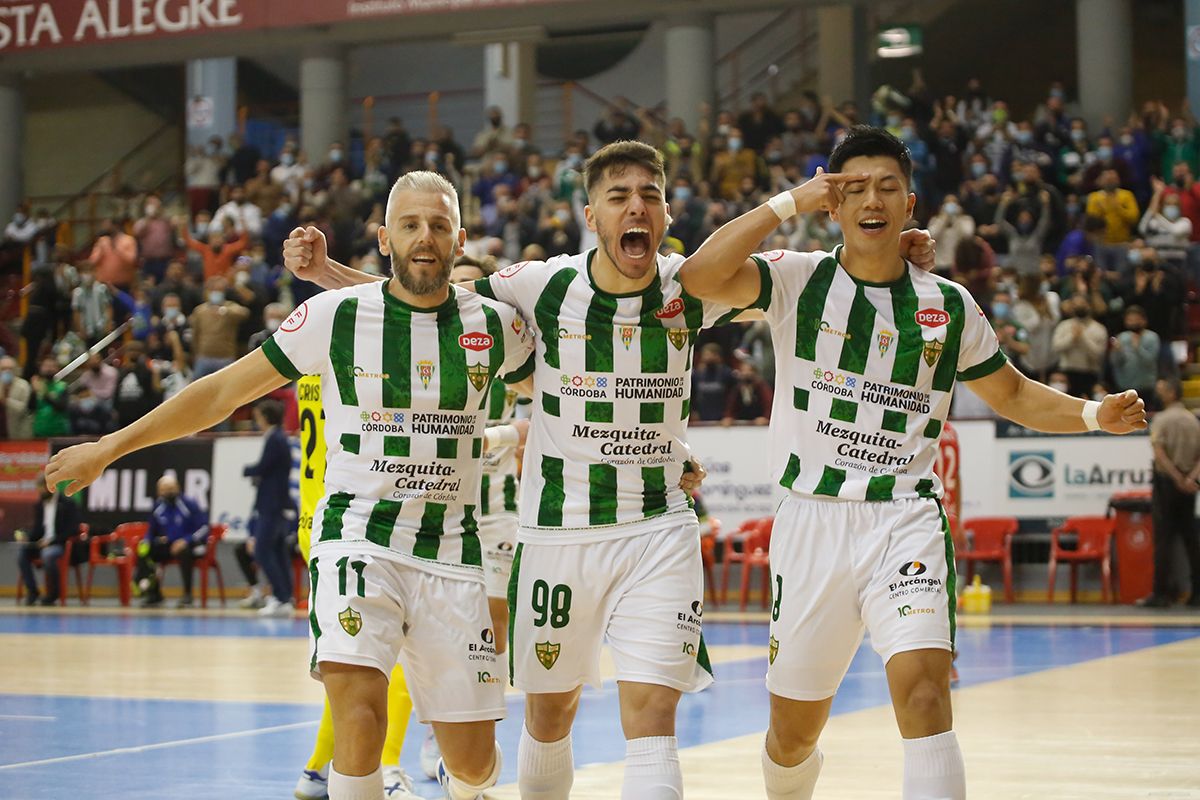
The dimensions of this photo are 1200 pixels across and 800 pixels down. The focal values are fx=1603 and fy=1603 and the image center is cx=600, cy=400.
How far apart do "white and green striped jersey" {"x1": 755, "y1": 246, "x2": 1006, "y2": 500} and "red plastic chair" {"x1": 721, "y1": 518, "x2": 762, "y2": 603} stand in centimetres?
1262

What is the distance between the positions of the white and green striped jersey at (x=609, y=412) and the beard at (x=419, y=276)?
0.40m

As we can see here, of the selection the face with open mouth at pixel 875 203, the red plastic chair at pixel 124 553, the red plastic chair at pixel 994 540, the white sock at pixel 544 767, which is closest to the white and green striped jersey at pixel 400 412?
the white sock at pixel 544 767

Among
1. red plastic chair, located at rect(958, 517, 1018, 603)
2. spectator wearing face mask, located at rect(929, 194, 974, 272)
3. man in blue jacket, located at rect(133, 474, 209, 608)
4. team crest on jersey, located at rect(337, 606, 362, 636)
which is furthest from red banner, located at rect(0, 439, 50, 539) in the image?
team crest on jersey, located at rect(337, 606, 362, 636)

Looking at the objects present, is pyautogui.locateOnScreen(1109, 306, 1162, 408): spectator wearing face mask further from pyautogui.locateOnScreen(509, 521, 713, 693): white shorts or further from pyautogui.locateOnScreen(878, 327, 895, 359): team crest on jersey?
pyautogui.locateOnScreen(509, 521, 713, 693): white shorts

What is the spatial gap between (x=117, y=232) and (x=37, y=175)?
1008cm

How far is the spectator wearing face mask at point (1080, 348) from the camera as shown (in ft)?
60.8

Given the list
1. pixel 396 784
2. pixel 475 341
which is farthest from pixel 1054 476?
pixel 475 341

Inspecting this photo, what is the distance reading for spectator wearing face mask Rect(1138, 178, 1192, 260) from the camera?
20391mm

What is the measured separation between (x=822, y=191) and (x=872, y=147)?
0.29m

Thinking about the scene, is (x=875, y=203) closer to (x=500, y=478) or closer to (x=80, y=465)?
(x=80, y=465)

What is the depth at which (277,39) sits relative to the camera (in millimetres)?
29281

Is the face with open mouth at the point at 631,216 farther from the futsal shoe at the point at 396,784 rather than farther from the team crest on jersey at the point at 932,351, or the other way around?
the futsal shoe at the point at 396,784

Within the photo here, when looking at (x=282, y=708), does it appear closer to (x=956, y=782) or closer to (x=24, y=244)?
(x=956, y=782)

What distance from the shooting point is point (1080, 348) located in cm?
1855
